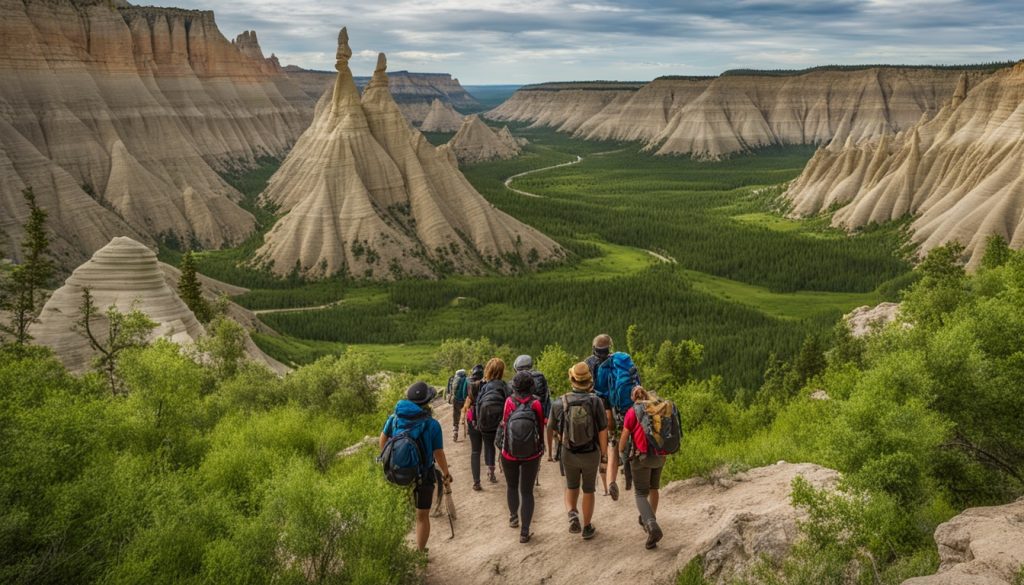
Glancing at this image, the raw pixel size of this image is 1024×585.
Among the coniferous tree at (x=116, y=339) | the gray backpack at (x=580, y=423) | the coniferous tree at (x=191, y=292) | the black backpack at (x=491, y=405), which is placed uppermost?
the gray backpack at (x=580, y=423)

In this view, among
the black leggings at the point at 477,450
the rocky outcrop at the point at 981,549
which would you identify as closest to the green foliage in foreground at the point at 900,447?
the rocky outcrop at the point at 981,549

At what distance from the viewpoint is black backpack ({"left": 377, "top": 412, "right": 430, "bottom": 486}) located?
1180cm

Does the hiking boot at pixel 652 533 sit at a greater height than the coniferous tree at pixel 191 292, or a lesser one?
greater

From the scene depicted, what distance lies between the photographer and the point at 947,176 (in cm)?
9744

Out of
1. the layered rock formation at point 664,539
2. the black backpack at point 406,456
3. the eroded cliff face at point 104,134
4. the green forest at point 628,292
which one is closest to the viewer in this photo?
the layered rock formation at point 664,539

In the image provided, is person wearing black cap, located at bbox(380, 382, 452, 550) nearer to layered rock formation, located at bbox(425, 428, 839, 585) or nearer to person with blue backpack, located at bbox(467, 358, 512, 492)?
layered rock formation, located at bbox(425, 428, 839, 585)

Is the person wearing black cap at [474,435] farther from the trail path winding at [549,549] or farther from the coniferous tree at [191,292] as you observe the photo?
the coniferous tree at [191,292]

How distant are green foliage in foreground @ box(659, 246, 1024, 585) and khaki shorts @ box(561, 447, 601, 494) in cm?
300

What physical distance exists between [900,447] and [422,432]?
8.82 metres

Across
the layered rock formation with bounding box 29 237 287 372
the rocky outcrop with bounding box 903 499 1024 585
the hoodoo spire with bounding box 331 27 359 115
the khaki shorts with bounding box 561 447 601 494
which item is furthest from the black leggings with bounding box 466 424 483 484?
the hoodoo spire with bounding box 331 27 359 115

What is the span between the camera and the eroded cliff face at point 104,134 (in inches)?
3029

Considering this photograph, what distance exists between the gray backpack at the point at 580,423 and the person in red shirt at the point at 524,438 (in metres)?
0.55

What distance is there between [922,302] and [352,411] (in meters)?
26.7

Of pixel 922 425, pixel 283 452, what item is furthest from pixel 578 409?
pixel 283 452
